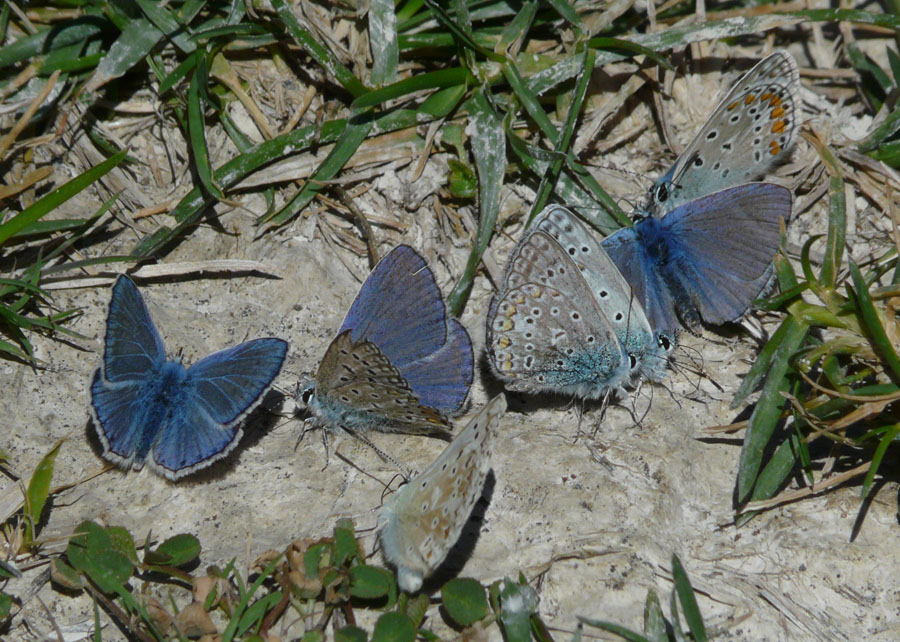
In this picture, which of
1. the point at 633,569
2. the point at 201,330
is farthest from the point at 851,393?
the point at 201,330

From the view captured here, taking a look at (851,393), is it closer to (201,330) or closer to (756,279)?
(756,279)

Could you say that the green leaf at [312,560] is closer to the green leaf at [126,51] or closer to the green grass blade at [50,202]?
the green grass blade at [50,202]

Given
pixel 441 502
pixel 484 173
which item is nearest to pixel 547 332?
pixel 484 173

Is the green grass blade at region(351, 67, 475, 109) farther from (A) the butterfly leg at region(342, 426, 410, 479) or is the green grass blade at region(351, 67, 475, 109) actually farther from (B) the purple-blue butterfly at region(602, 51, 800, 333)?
(A) the butterfly leg at region(342, 426, 410, 479)

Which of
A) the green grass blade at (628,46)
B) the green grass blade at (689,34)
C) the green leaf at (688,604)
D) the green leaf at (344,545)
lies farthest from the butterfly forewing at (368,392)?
the green grass blade at (628,46)

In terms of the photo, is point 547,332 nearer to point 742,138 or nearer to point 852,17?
point 742,138

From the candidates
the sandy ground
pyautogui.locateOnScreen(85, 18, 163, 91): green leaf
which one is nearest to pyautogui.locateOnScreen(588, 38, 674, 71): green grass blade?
the sandy ground

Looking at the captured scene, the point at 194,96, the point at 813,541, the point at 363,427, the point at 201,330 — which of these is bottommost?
the point at 813,541

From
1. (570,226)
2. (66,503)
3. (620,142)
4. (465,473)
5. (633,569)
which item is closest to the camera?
(465,473)
